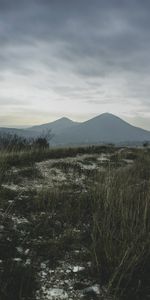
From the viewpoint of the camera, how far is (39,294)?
170 inches

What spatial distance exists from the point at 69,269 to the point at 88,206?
295cm

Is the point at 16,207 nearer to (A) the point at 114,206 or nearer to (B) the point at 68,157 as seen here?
(A) the point at 114,206

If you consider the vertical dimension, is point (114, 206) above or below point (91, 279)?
above

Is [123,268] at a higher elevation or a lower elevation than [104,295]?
higher

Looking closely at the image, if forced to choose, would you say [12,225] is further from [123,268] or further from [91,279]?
[123,268]

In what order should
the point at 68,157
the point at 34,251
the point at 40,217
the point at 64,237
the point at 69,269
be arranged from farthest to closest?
1. the point at 68,157
2. the point at 40,217
3. the point at 64,237
4. the point at 34,251
5. the point at 69,269

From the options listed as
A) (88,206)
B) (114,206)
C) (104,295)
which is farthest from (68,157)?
(104,295)

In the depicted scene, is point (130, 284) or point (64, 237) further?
point (64, 237)

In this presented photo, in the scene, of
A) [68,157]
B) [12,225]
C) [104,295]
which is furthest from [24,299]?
[68,157]

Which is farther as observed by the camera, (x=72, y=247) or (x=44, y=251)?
(x=72, y=247)

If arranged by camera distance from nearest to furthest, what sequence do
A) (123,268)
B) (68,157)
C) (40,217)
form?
(123,268)
(40,217)
(68,157)

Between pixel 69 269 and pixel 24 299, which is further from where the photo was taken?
pixel 69 269

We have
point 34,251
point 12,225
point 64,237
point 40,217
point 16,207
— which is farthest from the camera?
point 16,207

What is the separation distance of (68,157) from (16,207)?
9.42 meters
